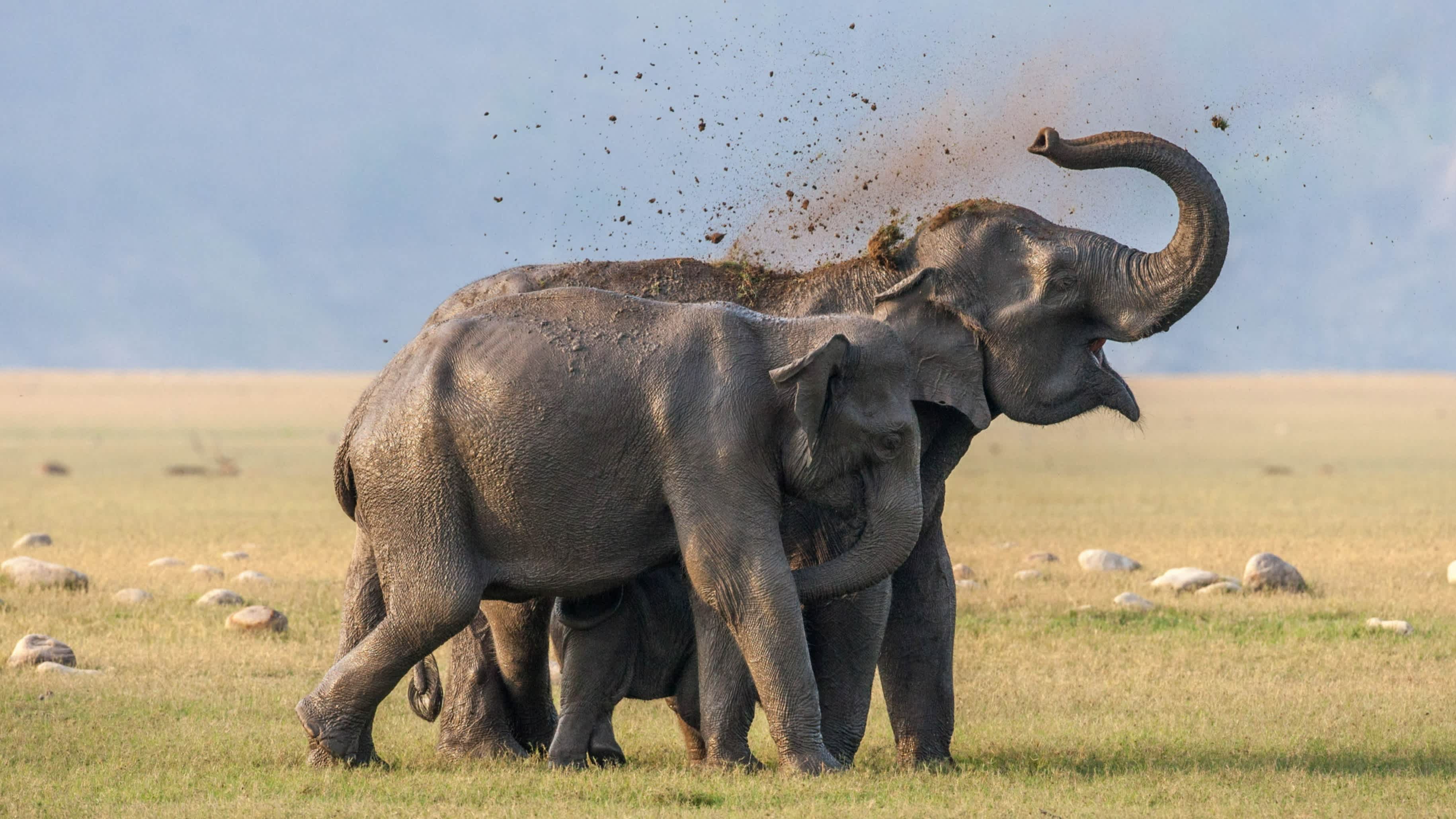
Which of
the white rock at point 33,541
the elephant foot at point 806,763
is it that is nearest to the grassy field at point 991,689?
the elephant foot at point 806,763

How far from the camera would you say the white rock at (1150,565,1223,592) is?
64.6 ft

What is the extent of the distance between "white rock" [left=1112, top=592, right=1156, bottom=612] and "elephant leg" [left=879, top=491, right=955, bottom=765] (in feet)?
A: 23.4

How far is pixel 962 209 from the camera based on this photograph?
11.3 metres

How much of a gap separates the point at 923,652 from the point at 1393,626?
6.98 m

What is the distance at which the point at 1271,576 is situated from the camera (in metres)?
19.6

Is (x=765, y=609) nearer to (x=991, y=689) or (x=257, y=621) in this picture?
(x=991, y=689)

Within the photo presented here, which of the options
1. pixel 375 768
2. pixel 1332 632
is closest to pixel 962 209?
pixel 375 768

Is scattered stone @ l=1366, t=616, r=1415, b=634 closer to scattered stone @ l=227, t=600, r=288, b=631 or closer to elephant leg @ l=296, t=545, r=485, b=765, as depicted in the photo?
scattered stone @ l=227, t=600, r=288, b=631

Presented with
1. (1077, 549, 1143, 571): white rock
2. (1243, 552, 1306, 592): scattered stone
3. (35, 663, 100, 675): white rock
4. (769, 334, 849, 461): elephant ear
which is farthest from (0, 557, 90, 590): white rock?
(1243, 552, 1306, 592): scattered stone

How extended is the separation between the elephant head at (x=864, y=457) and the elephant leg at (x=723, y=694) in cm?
50

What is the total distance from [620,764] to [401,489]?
209 cm

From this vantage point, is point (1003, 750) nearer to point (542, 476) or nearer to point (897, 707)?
point (897, 707)

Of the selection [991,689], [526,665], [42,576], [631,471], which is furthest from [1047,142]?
[42,576]

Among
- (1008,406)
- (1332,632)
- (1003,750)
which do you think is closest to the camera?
(1008,406)
